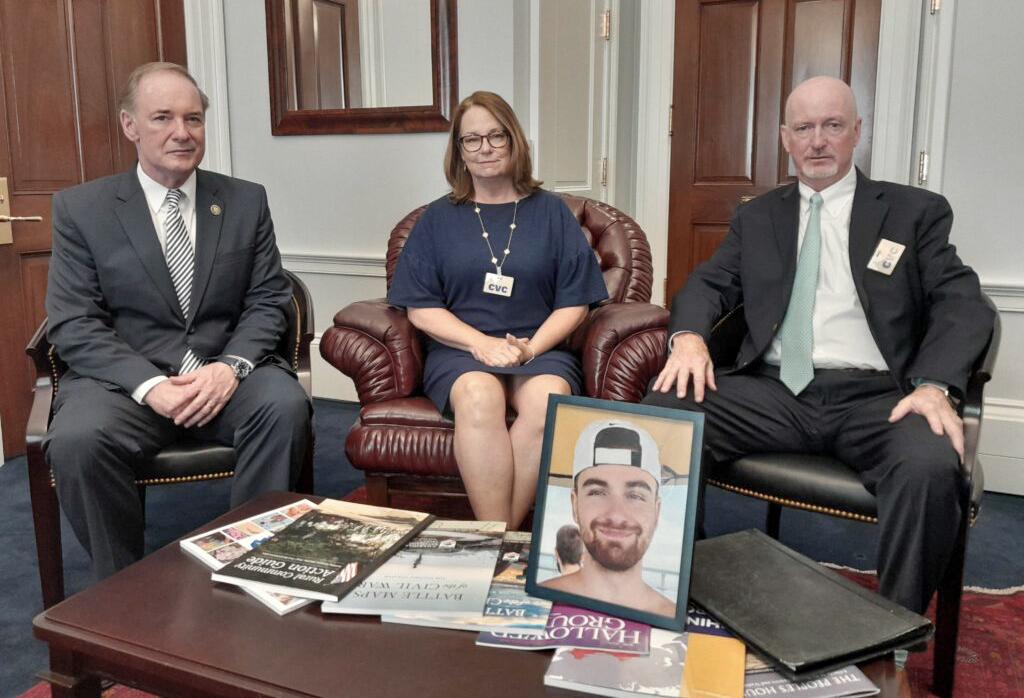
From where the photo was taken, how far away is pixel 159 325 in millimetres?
2260

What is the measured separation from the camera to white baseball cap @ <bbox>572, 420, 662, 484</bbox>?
123cm

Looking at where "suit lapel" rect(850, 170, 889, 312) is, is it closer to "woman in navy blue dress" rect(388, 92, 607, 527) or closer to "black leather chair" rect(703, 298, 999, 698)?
"black leather chair" rect(703, 298, 999, 698)

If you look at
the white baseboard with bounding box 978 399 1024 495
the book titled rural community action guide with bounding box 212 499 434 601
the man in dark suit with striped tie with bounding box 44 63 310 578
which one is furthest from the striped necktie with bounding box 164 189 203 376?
the white baseboard with bounding box 978 399 1024 495

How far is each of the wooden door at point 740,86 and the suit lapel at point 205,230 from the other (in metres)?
2.51

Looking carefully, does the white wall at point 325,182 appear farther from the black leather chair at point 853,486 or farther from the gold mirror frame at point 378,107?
the black leather chair at point 853,486

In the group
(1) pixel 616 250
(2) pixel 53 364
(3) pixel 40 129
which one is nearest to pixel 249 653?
(2) pixel 53 364

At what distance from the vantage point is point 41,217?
3.32 m

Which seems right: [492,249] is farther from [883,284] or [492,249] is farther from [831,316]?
[883,284]

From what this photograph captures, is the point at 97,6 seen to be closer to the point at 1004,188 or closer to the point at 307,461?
the point at 307,461

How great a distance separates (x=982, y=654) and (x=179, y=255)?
2.19 metres

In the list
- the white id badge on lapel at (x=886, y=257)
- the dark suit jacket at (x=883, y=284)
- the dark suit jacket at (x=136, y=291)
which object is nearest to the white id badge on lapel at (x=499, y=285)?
the dark suit jacket at (x=883, y=284)

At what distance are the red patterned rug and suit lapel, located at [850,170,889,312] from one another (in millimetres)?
810

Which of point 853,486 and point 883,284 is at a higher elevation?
point 883,284

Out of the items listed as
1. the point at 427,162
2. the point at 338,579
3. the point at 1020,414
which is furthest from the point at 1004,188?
the point at 338,579
